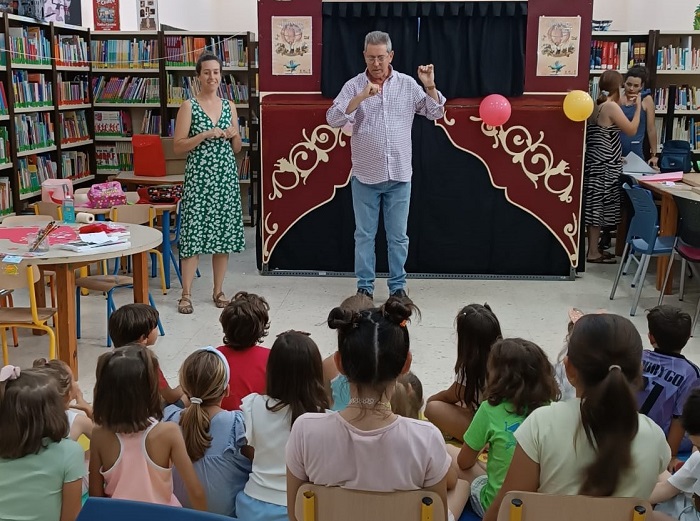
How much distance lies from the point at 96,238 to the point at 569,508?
9.45 ft

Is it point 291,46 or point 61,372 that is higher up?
point 291,46

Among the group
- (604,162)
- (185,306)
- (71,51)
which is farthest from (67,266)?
(71,51)

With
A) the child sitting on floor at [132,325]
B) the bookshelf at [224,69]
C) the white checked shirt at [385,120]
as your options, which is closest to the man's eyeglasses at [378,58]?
the white checked shirt at [385,120]

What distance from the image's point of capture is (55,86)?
7645 mm

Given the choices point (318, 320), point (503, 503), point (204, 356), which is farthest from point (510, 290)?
point (503, 503)

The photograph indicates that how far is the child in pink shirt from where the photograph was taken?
173 cm

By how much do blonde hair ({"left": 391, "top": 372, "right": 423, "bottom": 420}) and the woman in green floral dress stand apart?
9.14ft

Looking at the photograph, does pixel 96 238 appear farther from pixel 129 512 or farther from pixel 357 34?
pixel 129 512

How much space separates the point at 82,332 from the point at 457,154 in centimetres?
282

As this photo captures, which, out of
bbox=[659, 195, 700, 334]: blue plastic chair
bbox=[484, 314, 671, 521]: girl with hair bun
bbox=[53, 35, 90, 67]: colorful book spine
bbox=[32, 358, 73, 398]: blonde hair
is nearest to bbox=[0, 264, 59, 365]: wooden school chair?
bbox=[32, 358, 73, 398]: blonde hair

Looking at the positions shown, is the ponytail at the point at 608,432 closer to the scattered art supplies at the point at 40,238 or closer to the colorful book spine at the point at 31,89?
the scattered art supplies at the point at 40,238

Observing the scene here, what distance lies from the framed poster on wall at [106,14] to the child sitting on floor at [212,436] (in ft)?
23.7

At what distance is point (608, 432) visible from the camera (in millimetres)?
1718

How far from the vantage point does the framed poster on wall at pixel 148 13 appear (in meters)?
8.67
